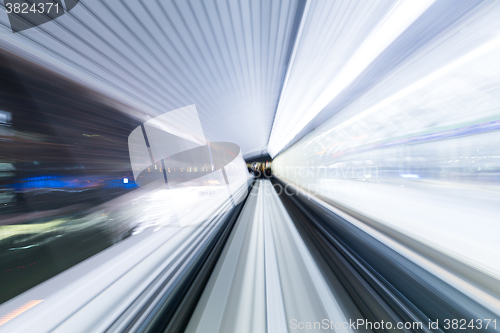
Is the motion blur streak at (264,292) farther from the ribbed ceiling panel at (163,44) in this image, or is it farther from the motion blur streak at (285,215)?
the ribbed ceiling panel at (163,44)

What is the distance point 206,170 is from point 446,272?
5.83 meters

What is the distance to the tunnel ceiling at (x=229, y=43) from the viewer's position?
3.27 feet

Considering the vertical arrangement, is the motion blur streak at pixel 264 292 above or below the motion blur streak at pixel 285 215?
below

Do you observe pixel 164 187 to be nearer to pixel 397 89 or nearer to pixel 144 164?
pixel 144 164

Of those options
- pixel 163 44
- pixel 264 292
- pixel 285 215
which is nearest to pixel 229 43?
pixel 163 44

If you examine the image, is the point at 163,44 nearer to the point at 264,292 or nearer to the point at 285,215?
the point at 264,292

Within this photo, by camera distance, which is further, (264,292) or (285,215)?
(285,215)

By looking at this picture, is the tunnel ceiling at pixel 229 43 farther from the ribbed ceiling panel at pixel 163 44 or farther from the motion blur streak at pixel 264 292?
the motion blur streak at pixel 264 292

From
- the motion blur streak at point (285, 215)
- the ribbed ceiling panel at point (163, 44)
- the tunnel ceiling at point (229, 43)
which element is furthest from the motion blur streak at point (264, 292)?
the ribbed ceiling panel at point (163, 44)

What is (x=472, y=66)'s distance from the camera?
862 millimetres

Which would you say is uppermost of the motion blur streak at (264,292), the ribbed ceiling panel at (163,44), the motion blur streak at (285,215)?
the ribbed ceiling panel at (163,44)

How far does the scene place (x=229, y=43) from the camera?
4.50ft

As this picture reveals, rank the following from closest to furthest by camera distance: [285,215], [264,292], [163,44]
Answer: [264,292], [163,44], [285,215]

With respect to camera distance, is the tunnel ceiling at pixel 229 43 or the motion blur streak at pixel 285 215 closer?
the motion blur streak at pixel 285 215
